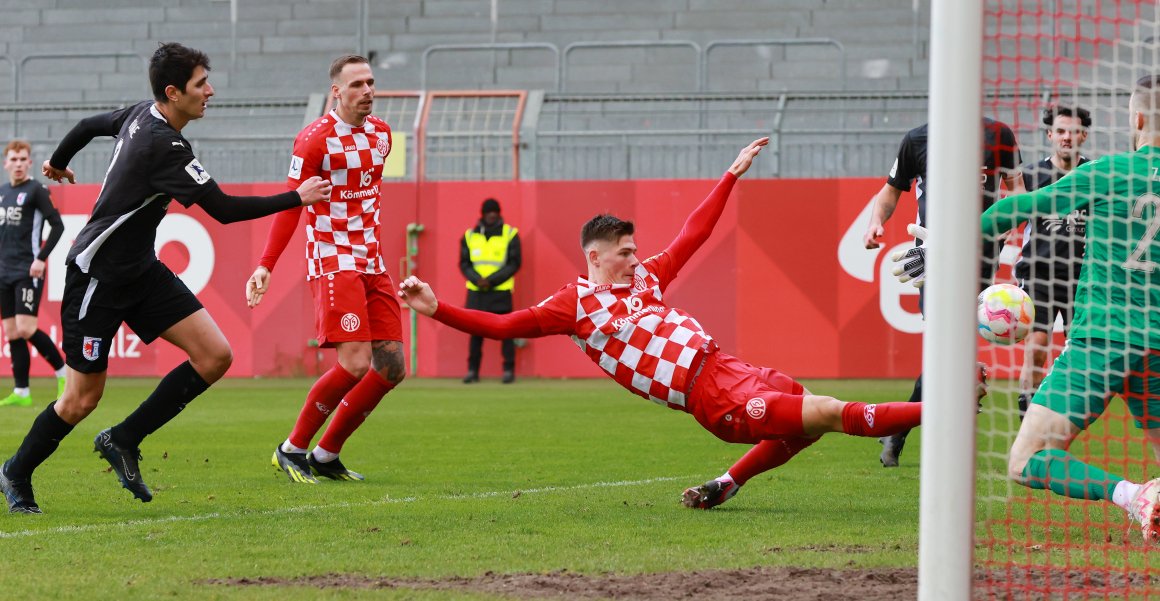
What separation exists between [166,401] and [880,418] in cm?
335

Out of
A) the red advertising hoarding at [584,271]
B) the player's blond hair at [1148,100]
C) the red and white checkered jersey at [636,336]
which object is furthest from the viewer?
the red advertising hoarding at [584,271]

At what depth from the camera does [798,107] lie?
18.3 metres

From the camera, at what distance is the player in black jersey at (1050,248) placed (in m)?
8.55

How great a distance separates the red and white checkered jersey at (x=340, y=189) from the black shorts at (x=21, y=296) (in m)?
6.42

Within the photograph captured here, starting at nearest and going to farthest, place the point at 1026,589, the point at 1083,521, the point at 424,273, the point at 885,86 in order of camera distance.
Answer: the point at 1026,589 → the point at 1083,521 → the point at 424,273 → the point at 885,86

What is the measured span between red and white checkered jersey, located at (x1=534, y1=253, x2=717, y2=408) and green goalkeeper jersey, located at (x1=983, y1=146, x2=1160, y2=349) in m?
1.58

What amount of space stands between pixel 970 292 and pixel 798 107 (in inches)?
581

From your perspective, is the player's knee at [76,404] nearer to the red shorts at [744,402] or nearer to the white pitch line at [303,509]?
the white pitch line at [303,509]

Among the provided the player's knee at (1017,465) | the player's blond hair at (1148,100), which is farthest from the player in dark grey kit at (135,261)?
the player's blond hair at (1148,100)

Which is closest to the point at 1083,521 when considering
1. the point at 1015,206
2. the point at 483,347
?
the point at 1015,206

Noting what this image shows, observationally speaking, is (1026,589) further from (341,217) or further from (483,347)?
(483,347)

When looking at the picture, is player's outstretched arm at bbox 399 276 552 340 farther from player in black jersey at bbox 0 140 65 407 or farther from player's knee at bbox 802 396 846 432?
player in black jersey at bbox 0 140 65 407

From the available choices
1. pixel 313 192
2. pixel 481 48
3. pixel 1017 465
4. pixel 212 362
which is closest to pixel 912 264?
pixel 1017 465

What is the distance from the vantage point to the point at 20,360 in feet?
43.3
